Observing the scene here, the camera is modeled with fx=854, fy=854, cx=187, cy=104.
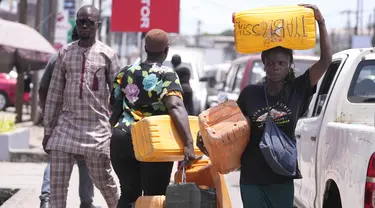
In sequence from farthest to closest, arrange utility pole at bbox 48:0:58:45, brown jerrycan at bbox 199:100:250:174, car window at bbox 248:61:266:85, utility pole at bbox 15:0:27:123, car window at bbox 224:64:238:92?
utility pole at bbox 48:0:58:45 < utility pole at bbox 15:0:27:123 < car window at bbox 224:64:238:92 < car window at bbox 248:61:266:85 < brown jerrycan at bbox 199:100:250:174

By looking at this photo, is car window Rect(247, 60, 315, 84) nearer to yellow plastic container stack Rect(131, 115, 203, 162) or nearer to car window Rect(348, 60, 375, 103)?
car window Rect(348, 60, 375, 103)

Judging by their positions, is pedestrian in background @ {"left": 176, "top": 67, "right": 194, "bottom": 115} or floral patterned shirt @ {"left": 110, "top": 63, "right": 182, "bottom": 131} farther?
pedestrian in background @ {"left": 176, "top": 67, "right": 194, "bottom": 115}

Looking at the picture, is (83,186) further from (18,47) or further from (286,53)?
(286,53)

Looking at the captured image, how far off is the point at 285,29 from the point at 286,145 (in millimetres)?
735

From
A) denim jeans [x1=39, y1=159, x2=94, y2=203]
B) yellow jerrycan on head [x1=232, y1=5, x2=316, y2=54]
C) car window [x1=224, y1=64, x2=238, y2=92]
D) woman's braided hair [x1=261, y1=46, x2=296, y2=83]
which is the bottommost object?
denim jeans [x1=39, y1=159, x2=94, y2=203]

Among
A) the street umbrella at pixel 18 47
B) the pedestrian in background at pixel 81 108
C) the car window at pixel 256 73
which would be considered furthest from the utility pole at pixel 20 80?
the pedestrian in background at pixel 81 108

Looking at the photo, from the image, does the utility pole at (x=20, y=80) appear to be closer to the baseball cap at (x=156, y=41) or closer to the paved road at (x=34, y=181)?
the paved road at (x=34, y=181)

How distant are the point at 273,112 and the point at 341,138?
40.9 inches

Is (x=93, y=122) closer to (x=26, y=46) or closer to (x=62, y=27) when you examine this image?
(x=26, y=46)

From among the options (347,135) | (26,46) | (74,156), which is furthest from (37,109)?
(347,135)

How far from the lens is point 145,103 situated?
627 centimetres

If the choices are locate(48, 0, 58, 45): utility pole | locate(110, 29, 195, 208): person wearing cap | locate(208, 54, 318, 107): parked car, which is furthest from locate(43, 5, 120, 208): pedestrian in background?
locate(48, 0, 58, 45): utility pole

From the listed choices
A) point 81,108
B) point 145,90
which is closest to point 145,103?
point 145,90

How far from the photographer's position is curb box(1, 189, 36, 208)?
8677 mm
